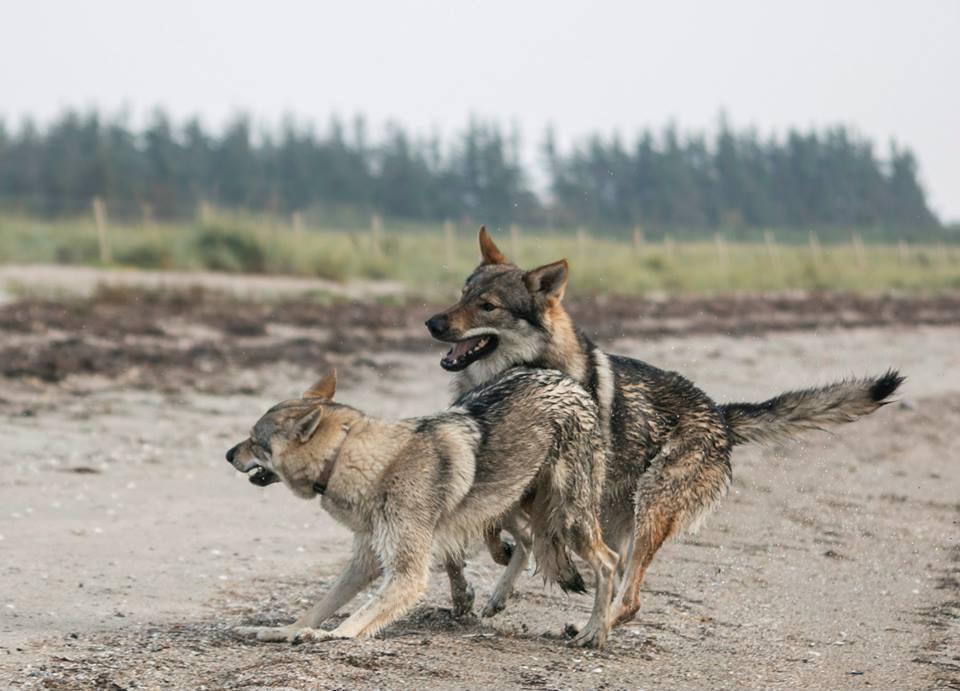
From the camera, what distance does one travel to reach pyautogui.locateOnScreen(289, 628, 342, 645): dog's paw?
646 centimetres

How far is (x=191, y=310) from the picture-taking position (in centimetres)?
2186

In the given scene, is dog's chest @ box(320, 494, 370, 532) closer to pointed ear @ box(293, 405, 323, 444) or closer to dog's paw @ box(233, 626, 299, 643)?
pointed ear @ box(293, 405, 323, 444)

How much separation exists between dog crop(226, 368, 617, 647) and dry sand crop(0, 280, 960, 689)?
31 cm

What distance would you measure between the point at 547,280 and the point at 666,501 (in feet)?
4.57

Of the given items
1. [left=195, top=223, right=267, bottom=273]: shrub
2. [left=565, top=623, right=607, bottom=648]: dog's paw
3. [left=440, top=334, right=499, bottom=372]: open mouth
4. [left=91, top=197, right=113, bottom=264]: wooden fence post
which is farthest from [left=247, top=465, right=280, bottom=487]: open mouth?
[left=91, top=197, right=113, bottom=264]: wooden fence post

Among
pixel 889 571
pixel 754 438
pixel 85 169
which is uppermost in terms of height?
pixel 85 169

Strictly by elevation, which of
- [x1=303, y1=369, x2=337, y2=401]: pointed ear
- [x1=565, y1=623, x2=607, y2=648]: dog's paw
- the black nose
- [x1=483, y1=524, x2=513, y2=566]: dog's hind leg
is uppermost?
the black nose

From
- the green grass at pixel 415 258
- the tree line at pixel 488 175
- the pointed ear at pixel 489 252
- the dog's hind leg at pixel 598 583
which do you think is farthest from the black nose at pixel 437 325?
the tree line at pixel 488 175

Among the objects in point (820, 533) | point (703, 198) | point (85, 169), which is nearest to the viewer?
point (820, 533)

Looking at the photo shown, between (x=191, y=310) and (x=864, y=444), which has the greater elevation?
(x=191, y=310)

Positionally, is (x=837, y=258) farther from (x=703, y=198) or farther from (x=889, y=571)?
(x=703, y=198)

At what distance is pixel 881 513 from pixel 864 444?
126 inches

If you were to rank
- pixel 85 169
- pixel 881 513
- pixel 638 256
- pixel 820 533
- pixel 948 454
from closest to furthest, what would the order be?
pixel 820 533 → pixel 881 513 → pixel 948 454 → pixel 638 256 → pixel 85 169

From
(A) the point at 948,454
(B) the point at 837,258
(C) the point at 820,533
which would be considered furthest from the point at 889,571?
(B) the point at 837,258
